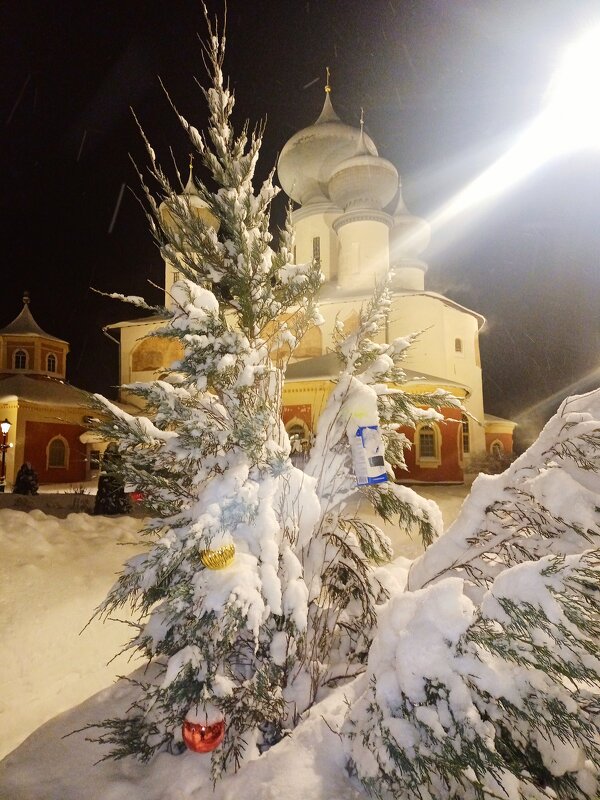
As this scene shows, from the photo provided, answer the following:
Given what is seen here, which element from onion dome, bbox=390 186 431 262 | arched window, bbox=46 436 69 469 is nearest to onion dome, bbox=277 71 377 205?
onion dome, bbox=390 186 431 262

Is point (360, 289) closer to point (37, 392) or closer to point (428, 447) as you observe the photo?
point (428, 447)

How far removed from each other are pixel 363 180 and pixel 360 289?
17.3 feet

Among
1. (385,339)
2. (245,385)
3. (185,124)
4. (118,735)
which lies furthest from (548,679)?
(385,339)

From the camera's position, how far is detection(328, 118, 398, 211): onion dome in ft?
72.4

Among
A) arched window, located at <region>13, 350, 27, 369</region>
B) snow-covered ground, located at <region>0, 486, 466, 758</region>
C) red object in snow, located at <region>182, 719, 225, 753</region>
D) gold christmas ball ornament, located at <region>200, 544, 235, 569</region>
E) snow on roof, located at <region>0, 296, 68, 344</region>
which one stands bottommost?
snow-covered ground, located at <region>0, 486, 466, 758</region>

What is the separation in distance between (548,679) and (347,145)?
26358 mm

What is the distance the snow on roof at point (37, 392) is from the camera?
20.8 metres

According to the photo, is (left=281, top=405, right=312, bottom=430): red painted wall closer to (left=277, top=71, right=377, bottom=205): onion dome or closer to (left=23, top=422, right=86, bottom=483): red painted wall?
(left=23, top=422, right=86, bottom=483): red painted wall

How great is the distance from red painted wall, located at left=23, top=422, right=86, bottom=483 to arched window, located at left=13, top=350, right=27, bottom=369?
689 cm

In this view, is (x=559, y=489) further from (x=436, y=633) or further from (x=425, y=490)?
(x=425, y=490)

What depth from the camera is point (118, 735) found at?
125 inches

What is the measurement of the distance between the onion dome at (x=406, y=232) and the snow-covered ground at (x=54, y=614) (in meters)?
21.3

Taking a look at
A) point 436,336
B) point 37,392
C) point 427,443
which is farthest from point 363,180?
point 37,392

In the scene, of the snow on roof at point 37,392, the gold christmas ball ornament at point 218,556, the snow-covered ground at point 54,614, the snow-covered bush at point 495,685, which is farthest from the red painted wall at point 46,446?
the snow-covered bush at point 495,685
